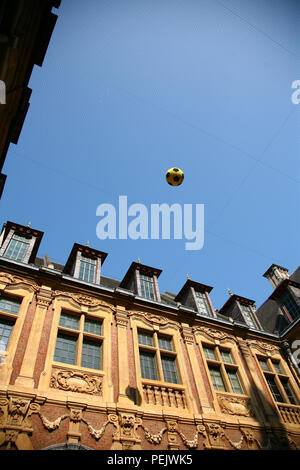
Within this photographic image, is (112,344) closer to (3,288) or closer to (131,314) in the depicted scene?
(131,314)

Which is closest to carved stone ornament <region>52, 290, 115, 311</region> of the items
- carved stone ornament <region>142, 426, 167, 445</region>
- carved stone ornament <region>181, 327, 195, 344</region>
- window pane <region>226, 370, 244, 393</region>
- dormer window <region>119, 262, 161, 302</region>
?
dormer window <region>119, 262, 161, 302</region>

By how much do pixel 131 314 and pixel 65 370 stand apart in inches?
144

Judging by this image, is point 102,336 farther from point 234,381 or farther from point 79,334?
point 234,381

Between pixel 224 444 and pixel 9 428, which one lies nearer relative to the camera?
pixel 9 428

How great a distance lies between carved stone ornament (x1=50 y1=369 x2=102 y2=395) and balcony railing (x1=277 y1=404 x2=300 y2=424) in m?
7.38

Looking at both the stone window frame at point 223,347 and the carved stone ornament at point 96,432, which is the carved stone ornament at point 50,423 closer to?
the carved stone ornament at point 96,432

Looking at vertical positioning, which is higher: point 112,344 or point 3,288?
point 3,288

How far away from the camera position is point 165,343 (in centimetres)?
1262

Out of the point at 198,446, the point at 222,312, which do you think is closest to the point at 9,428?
the point at 198,446

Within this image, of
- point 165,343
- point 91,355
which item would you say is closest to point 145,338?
point 165,343

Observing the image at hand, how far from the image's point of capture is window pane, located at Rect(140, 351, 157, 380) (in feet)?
36.4

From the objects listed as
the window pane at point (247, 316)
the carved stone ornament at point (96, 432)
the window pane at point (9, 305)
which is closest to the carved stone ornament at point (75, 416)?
the carved stone ornament at point (96, 432)

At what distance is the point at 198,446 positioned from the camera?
9562mm

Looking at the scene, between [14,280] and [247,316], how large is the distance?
11.8m
